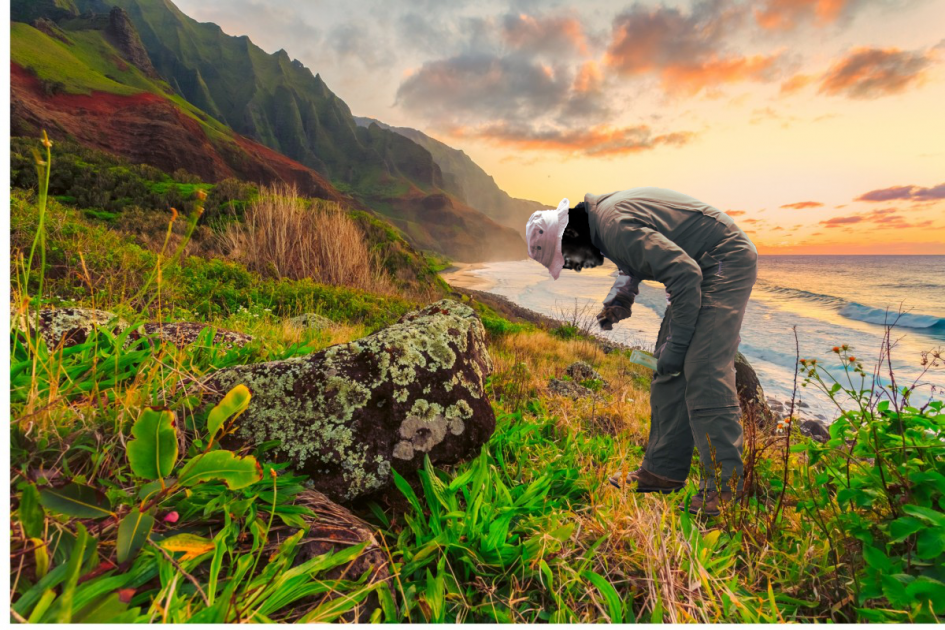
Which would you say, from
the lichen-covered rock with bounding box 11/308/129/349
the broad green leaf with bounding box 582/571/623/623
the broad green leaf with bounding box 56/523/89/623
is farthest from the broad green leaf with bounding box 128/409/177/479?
the broad green leaf with bounding box 582/571/623/623

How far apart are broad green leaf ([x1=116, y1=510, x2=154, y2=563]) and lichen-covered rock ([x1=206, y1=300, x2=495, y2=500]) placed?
0.59 m

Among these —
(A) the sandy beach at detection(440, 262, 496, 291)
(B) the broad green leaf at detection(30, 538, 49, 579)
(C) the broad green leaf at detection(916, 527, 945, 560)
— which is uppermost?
(C) the broad green leaf at detection(916, 527, 945, 560)

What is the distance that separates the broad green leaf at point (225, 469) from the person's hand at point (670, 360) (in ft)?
7.41

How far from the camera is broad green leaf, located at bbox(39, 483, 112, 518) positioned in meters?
0.94

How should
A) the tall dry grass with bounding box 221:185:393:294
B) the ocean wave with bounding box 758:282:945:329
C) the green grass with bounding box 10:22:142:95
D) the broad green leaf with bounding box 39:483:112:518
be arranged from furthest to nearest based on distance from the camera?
the green grass with bounding box 10:22:142:95 < the ocean wave with bounding box 758:282:945:329 < the tall dry grass with bounding box 221:185:393:294 < the broad green leaf with bounding box 39:483:112:518

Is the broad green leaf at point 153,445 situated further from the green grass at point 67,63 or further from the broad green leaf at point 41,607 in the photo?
the green grass at point 67,63

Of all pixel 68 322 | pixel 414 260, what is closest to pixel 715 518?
pixel 68 322

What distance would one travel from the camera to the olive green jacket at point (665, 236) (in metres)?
2.22

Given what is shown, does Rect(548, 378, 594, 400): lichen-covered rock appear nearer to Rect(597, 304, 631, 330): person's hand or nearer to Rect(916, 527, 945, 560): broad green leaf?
Rect(597, 304, 631, 330): person's hand

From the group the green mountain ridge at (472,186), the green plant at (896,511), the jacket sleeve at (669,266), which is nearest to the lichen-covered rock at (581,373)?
the jacket sleeve at (669,266)

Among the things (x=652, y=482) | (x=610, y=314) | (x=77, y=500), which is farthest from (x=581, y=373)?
(x=77, y=500)

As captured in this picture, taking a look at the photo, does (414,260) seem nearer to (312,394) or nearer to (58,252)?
(58,252)

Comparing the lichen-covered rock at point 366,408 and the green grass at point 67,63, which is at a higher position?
the green grass at point 67,63

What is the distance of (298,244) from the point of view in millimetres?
8875
